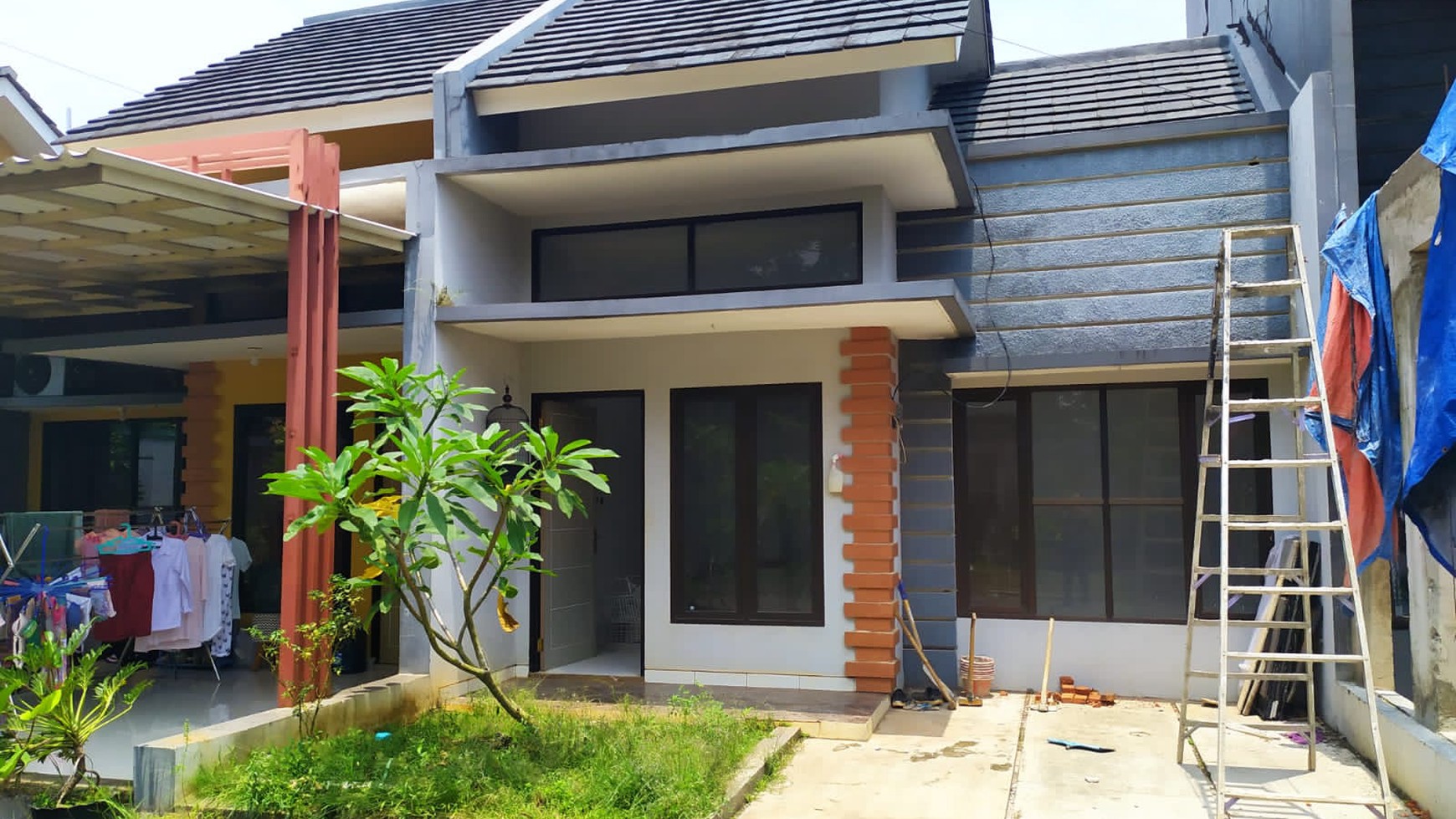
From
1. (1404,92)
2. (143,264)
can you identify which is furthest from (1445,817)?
(143,264)

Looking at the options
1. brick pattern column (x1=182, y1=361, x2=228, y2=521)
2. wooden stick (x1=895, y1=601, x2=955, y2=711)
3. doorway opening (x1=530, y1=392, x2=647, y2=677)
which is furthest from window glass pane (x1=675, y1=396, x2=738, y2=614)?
brick pattern column (x1=182, y1=361, x2=228, y2=521)

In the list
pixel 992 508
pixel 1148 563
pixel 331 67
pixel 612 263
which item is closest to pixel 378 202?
pixel 612 263

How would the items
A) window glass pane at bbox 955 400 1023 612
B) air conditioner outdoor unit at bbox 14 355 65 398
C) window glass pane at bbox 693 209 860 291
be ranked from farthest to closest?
air conditioner outdoor unit at bbox 14 355 65 398 < window glass pane at bbox 955 400 1023 612 < window glass pane at bbox 693 209 860 291

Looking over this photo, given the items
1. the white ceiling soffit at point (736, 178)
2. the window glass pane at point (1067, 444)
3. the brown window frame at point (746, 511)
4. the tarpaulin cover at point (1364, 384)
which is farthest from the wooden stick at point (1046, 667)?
the white ceiling soffit at point (736, 178)

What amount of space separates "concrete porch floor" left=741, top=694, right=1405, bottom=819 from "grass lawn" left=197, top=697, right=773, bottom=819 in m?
0.48

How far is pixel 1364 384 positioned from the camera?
602 cm

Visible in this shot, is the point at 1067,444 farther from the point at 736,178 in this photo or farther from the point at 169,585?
the point at 169,585

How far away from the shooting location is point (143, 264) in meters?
8.47

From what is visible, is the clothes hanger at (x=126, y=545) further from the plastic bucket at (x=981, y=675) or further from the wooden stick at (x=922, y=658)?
the plastic bucket at (x=981, y=675)

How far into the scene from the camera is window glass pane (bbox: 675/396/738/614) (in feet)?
28.6

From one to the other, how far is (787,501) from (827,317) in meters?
1.63

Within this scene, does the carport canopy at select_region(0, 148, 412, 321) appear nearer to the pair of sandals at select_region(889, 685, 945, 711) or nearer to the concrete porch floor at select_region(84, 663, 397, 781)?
the concrete porch floor at select_region(84, 663, 397, 781)

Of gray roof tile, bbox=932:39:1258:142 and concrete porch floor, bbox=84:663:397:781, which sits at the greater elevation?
gray roof tile, bbox=932:39:1258:142

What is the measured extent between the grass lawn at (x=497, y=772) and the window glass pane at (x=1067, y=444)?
12.2 feet
